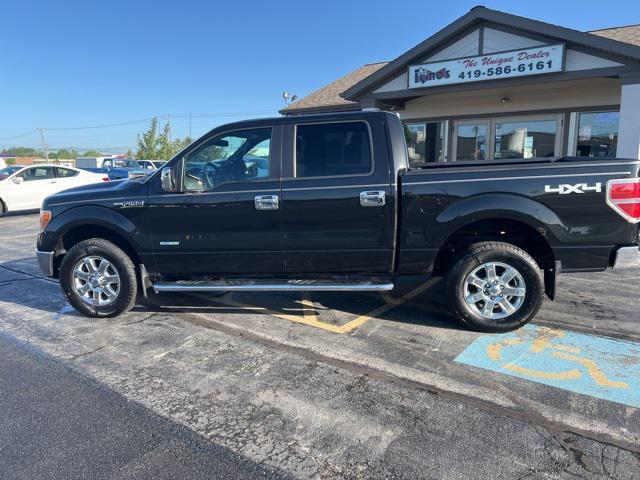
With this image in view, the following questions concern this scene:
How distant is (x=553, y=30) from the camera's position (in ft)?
30.2

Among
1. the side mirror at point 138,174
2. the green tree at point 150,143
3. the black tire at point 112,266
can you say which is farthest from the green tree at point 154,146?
the black tire at point 112,266

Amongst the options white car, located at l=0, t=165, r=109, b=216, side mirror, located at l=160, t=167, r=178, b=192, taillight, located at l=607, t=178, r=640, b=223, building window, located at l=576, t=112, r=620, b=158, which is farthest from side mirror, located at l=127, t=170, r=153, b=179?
building window, located at l=576, t=112, r=620, b=158

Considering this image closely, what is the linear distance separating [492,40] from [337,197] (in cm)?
803

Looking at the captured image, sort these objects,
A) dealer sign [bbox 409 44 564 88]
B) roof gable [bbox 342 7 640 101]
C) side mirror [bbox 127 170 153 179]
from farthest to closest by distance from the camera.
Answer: dealer sign [bbox 409 44 564 88] < roof gable [bbox 342 7 640 101] < side mirror [bbox 127 170 153 179]

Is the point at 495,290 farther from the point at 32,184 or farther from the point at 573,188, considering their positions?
the point at 32,184

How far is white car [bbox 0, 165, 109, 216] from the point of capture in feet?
47.2

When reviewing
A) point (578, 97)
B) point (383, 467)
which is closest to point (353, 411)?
point (383, 467)

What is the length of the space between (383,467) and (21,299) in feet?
17.5

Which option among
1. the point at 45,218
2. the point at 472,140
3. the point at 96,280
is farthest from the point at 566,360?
the point at 472,140

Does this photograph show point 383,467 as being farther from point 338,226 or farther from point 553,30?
point 553,30

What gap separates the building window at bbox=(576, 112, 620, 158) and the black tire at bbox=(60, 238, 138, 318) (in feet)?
34.6

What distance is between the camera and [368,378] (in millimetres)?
3506

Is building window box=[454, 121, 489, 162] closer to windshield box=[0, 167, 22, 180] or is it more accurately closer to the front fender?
the front fender

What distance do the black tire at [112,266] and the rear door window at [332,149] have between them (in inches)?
81.3
